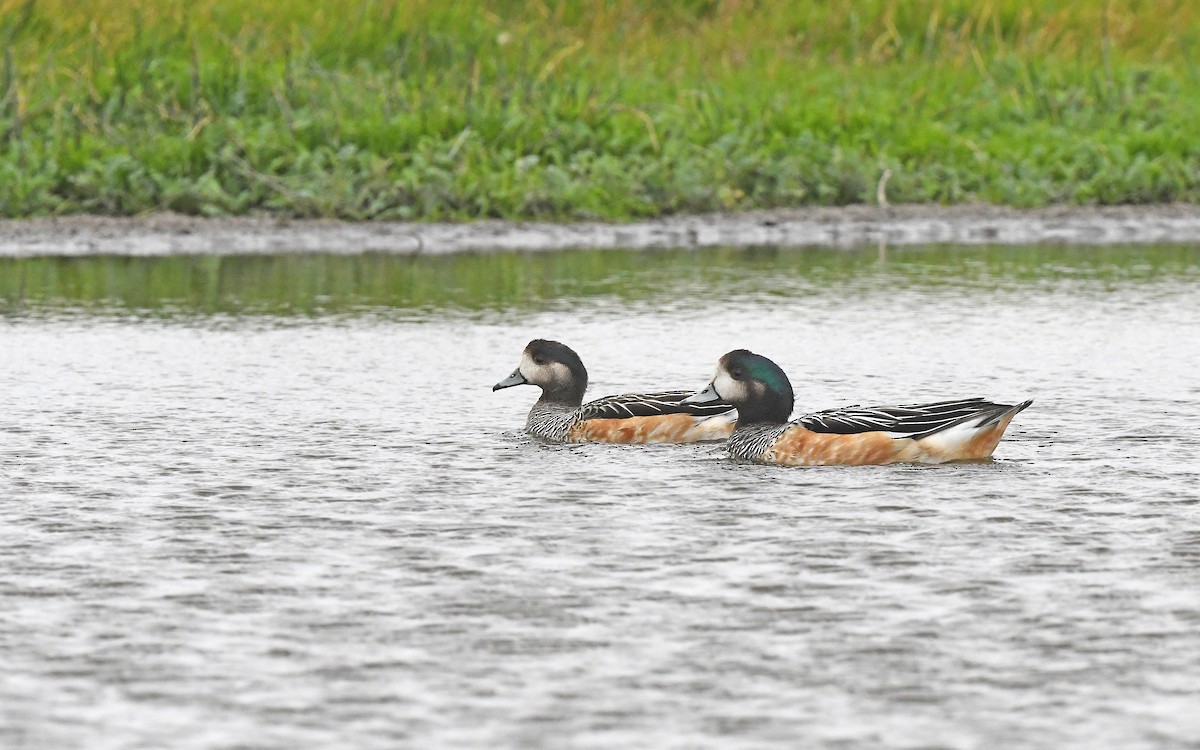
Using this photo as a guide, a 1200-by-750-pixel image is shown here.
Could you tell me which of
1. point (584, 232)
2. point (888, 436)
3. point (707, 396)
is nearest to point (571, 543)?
point (888, 436)

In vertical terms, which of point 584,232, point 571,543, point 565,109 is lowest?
point 571,543

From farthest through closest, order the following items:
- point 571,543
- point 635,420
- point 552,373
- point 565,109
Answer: point 565,109
point 552,373
point 635,420
point 571,543

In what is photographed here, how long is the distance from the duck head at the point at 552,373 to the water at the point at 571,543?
24 cm

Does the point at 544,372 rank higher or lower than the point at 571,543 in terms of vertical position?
higher

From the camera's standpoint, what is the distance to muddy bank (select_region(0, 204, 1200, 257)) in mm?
19250

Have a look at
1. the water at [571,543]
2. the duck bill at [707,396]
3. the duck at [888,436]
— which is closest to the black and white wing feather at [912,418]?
the duck at [888,436]

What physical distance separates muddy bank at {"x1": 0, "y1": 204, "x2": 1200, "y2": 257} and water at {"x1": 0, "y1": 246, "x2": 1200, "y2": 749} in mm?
4294

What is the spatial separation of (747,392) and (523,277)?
6795 mm

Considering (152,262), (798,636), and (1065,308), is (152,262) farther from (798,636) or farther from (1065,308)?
(798,636)

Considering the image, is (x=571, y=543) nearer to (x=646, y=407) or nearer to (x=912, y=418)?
(x=912, y=418)

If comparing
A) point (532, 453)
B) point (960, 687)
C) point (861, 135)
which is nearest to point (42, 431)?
point (532, 453)

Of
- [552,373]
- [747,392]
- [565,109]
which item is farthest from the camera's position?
[565,109]

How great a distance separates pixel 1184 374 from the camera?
12.1 meters

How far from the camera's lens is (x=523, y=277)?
1698cm
